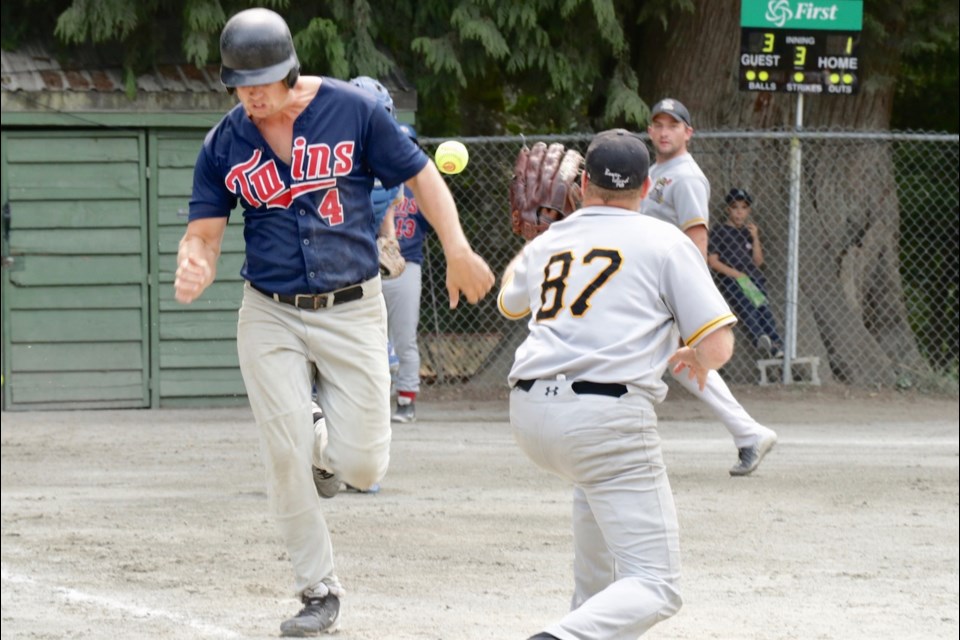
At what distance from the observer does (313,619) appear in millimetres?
5562

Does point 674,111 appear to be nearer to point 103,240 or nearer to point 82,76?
point 103,240

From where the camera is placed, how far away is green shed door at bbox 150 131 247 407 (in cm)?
1297

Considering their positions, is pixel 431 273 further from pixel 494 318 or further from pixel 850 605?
pixel 850 605

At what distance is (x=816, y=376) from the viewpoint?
13.8 m

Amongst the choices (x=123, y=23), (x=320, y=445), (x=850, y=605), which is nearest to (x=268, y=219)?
(x=320, y=445)

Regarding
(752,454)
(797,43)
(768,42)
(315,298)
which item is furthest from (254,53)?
(797,43)

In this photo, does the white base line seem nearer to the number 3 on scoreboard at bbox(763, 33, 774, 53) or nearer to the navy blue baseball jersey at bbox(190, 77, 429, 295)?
the navy blue baseball jersey at bbox(190, 77, 429, 295)

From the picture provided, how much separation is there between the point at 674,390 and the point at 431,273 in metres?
2.48

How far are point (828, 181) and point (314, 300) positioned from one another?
10146mm

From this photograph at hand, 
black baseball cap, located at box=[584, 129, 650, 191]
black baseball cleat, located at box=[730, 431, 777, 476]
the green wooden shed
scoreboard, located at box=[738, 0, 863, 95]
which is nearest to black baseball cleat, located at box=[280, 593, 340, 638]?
black baseball cap, located at box=[584, 129, 650, 191]

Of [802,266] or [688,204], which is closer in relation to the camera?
[688,204]

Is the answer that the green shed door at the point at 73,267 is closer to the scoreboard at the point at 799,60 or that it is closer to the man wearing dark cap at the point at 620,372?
the scoreboard at the point at 799,60

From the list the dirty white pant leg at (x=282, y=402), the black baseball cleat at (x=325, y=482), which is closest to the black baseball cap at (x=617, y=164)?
the dirty white pant leg at (x=282, y=402)

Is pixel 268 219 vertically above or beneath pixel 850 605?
above
